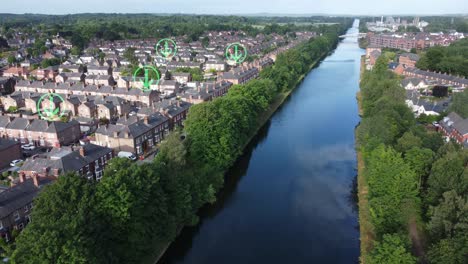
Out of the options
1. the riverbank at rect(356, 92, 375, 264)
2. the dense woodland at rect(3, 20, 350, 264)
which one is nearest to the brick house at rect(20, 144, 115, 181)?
the dense woodland at rect(3, 20, 350, 264)

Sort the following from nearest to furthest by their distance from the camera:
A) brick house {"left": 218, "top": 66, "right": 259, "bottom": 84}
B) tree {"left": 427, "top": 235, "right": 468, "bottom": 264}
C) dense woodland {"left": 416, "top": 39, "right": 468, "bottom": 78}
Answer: tree {"left": 427, "top": 235, "right": 468, "bottom": 264}
brick house {"left": 218, "top": 66, "right": 259, "bottom": 84}
dense woodland {"left": 416, "top": 39, "right": 468, "bottom": 78}

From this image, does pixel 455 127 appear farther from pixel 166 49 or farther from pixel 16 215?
pixel 166 49

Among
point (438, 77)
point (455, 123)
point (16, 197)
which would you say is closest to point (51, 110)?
point (16, 197)

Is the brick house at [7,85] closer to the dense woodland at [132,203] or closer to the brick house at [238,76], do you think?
the brick house at [238,76]

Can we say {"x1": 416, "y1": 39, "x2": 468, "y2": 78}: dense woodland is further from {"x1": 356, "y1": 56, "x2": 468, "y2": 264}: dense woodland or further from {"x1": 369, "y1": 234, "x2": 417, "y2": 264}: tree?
{"x1": 369, "y1": 234, "x2": 417, "y2": 264}: tree

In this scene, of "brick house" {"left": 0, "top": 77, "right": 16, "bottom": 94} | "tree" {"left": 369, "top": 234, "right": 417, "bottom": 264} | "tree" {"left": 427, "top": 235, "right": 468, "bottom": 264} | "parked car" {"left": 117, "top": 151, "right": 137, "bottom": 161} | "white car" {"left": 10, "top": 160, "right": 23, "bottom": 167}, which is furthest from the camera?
"brick house" {"left": 0, "top": 77, "right": 16, "bottom": 94}

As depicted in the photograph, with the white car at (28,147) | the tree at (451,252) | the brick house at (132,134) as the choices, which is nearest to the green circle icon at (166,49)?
the brick house at (132,134)

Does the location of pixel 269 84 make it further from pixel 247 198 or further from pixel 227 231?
pixel 227 231
